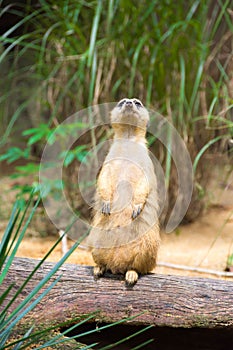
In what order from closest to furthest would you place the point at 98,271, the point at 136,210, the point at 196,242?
the point at 136,210
the point at 98,271
the point at 196,242

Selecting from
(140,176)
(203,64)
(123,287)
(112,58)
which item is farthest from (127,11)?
(123,287)

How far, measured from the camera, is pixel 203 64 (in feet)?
12.4

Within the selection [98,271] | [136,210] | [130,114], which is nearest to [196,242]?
[98,271]

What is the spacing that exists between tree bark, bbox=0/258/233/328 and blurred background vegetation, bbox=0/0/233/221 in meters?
1.43

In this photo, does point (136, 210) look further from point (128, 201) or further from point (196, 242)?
point (196, 242)

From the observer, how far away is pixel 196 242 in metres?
4.01

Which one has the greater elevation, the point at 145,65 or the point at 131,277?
the point at 145,65

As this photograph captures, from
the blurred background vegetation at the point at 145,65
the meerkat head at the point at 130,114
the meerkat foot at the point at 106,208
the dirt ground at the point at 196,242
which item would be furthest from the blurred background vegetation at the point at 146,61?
the meerkat foot at the point at 106,208

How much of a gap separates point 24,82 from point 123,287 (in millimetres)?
3532

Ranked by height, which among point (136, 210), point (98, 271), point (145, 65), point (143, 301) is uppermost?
point (145, 65)

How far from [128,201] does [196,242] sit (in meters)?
1.82

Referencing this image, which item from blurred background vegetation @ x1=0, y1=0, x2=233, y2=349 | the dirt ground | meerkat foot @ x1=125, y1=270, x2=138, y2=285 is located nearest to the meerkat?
meerkat foot @ x1=125, y1=270, x2=138, y2=285

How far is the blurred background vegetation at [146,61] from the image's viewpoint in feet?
12.1

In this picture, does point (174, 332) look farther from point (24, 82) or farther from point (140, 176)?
point (24, 82)
